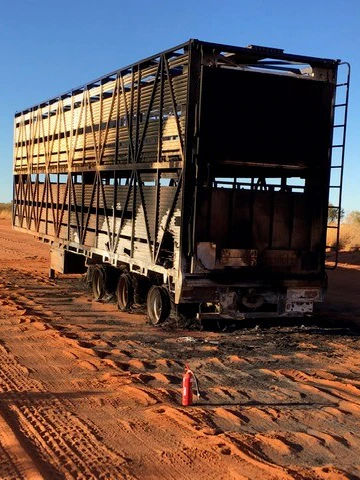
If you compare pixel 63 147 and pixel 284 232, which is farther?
pixel 63 147

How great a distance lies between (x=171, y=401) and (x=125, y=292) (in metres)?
5.92

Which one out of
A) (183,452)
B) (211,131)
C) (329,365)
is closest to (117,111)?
(211,131)

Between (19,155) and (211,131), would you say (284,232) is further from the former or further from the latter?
(19,155)

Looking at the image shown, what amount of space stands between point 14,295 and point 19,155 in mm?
8749

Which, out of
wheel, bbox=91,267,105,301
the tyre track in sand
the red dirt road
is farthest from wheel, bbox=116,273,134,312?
the tyre track in sand

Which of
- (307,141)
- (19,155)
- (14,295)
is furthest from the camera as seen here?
A: (19,155)

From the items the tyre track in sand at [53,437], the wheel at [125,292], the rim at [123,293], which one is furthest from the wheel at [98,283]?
the tyre track in sand at [53,437]

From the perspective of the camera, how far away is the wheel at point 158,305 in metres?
10.2

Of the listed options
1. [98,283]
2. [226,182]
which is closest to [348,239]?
[98,283]

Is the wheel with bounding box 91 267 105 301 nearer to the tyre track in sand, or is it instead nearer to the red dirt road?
the red dirt road

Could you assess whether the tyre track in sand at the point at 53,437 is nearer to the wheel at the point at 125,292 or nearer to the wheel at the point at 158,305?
the wheel at the point at 158,305

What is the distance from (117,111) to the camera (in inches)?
488

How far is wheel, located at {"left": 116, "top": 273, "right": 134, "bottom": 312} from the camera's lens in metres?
12.0

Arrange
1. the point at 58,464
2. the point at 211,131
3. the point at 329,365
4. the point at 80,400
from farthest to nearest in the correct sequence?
the point at 211,131 → the point at 329,365 → the point at 80,400 → the point at 58,464
